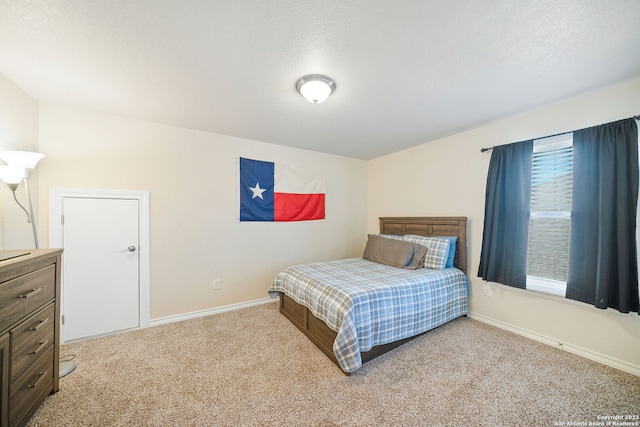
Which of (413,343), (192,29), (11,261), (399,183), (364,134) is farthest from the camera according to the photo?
(399,183)

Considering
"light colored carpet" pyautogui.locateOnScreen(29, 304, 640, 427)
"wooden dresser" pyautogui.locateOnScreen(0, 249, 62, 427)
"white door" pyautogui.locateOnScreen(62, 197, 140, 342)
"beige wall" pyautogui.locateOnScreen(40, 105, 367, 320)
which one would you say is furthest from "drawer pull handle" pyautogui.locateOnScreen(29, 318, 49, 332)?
"beige wall" pyautogui.locateOnScreen(40, 105, 367, 320)

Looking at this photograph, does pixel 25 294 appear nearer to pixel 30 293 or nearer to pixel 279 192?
pixel 30 293

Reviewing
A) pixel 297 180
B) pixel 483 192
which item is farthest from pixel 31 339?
pixel 483 192

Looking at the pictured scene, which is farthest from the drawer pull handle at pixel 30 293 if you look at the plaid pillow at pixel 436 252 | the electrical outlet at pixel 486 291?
the electrical outlet at pixel 486 291

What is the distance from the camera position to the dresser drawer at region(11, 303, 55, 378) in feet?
3.97

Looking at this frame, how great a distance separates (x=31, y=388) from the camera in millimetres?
1336

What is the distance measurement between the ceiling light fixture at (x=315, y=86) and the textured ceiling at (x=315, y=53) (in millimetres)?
60

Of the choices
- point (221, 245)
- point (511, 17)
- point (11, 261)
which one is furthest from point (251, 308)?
point (511, 17)

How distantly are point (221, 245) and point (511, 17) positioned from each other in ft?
10.8

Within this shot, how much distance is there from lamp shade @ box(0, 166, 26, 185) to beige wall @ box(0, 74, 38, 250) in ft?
0.75

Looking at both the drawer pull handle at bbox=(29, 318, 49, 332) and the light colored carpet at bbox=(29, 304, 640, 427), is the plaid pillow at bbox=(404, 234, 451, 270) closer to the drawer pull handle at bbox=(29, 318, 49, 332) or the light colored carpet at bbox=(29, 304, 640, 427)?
the light colored carpet at bbox=(29, 304, 640, 427)

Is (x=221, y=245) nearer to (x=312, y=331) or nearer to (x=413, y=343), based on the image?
(x=312, y=331)

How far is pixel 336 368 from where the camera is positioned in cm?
186

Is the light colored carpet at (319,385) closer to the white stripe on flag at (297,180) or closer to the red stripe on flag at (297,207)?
the red stripe on flag at (297,207)
